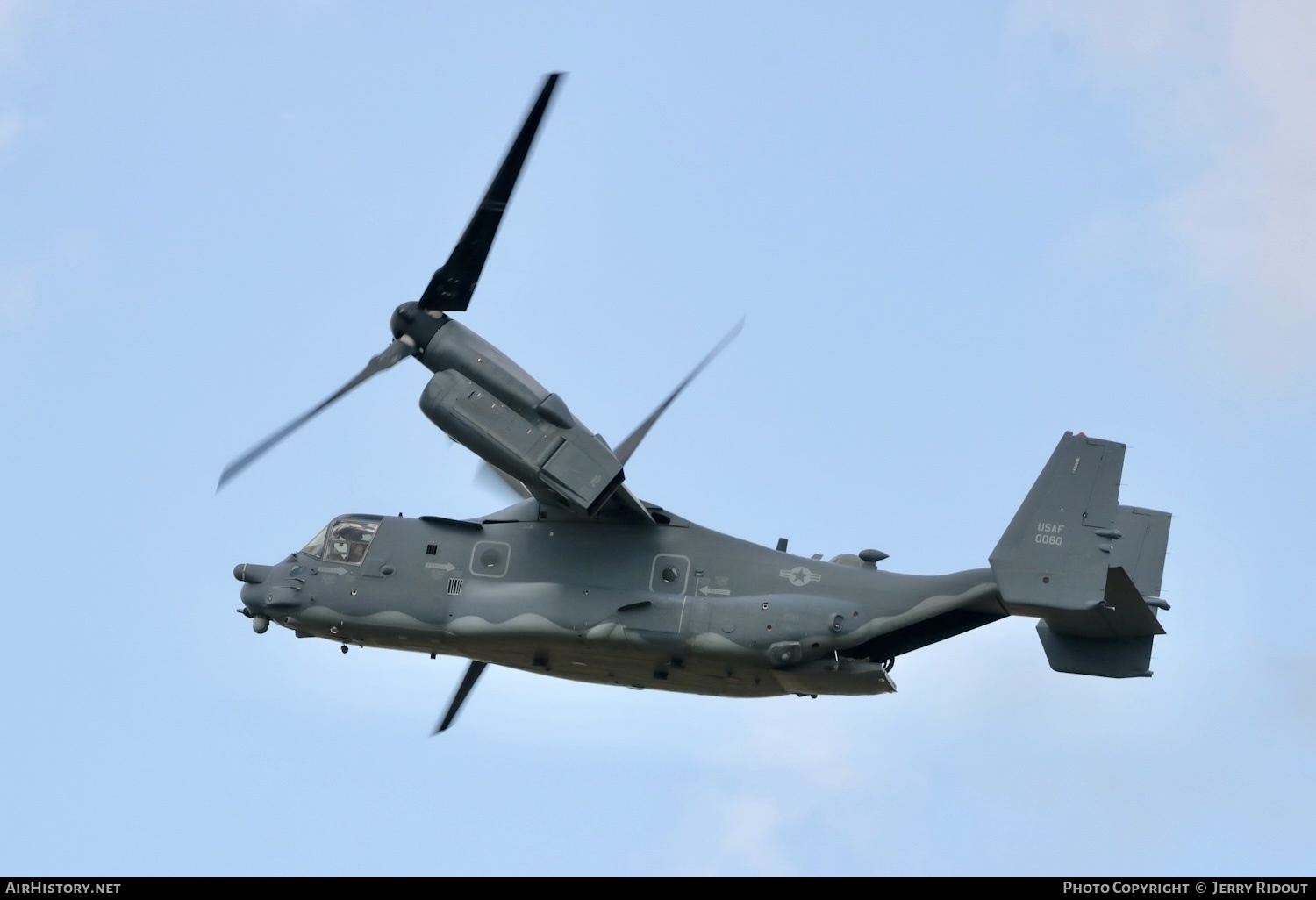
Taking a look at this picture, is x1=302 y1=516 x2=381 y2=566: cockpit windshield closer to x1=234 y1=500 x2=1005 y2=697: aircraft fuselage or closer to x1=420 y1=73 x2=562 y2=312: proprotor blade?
x1=234 y1=500 x2=1005 y2=697: aircraft fuselage

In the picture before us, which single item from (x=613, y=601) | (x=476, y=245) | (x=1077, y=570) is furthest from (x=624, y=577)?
(x=1077, y=570)

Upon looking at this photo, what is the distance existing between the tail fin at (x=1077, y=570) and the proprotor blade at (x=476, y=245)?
1051 cm

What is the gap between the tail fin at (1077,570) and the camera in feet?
106

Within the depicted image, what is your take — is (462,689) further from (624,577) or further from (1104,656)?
(1104,656)

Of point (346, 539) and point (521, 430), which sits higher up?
point (521, 430)

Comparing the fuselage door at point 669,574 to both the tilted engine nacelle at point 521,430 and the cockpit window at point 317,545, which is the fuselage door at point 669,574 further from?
the cockpit window at point 317,545

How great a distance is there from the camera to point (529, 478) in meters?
33.2

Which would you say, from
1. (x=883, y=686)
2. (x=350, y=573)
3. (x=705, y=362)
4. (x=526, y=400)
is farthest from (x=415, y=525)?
(x=883, y=686)

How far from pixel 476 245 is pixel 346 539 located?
6294 millimetres

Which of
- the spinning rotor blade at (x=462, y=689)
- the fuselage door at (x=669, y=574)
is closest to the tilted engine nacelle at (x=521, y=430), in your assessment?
the fuselage door at (x=669, y=574)

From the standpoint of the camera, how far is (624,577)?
3409 centimetres
